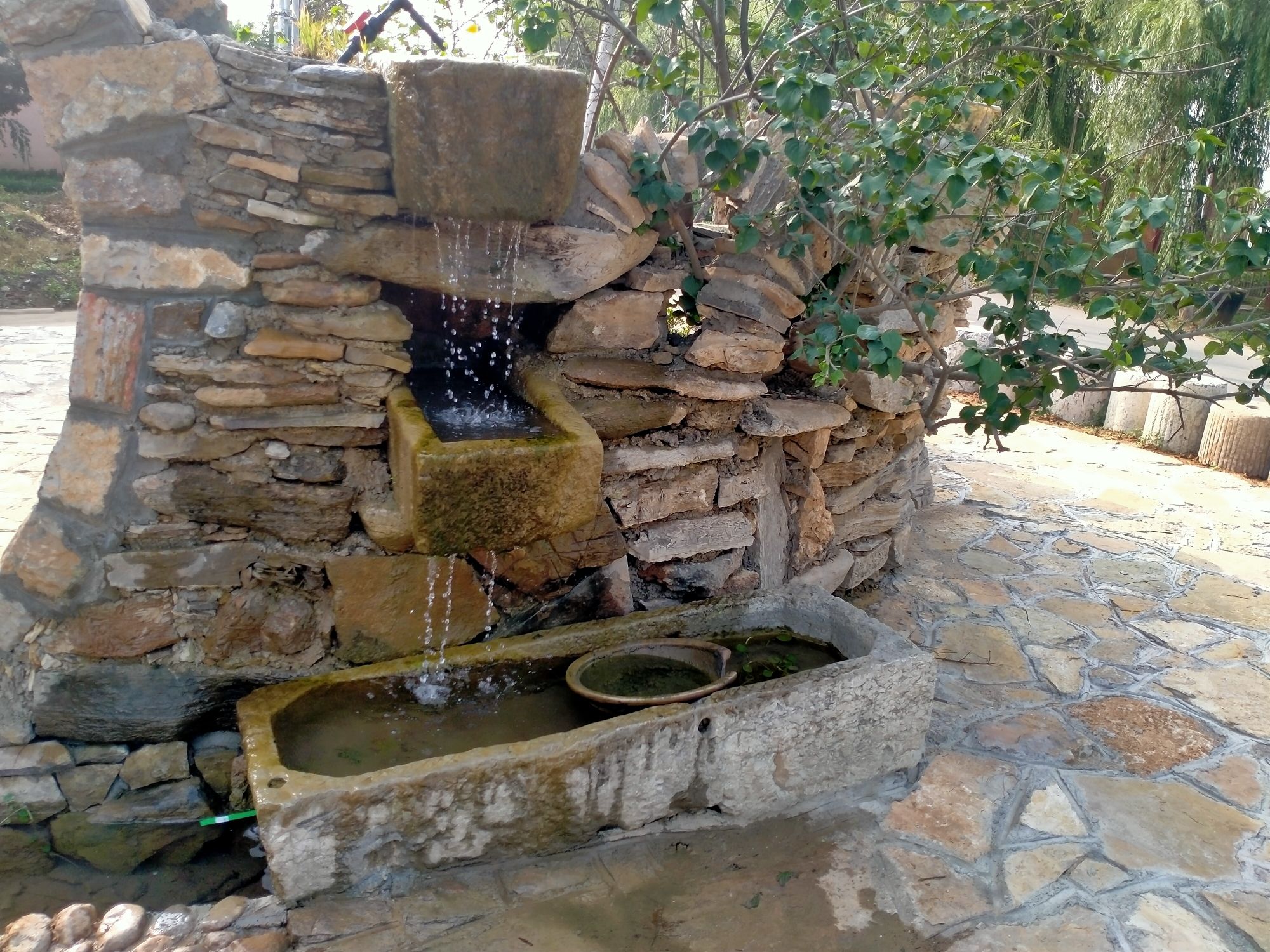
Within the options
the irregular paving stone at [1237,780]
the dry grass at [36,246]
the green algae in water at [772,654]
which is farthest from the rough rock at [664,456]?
the dry grass at [36,246]

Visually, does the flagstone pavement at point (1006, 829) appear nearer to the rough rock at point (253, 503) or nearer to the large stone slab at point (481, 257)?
the rough rock at point (253, 503)

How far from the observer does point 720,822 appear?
8.09ft

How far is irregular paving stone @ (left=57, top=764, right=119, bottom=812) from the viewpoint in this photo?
2.48 metres

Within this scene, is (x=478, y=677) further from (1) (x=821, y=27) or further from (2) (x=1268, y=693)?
(2) (x=1268, y=693)

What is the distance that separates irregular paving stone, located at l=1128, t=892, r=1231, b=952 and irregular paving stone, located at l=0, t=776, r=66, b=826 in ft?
8.80

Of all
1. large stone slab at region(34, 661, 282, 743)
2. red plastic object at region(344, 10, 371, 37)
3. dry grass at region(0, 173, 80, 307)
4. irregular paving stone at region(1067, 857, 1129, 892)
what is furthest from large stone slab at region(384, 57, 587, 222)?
dry grass at region(0, 173, 80, 307)

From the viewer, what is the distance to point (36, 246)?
9734 millimetres

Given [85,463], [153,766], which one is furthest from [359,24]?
[153,766]

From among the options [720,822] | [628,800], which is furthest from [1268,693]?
[628,800]

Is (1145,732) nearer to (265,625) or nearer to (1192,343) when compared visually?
(265,625)

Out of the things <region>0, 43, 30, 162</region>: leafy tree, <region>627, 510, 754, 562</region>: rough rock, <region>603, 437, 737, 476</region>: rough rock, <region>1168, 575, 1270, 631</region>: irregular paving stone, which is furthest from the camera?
<region>0, 43, 30, 162</region>: leafy tree

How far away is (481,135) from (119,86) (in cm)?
86

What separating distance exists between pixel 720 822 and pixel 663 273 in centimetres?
161

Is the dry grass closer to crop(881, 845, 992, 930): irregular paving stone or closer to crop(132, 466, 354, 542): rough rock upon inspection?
crop(132, 466, 354, 542): rough rock
